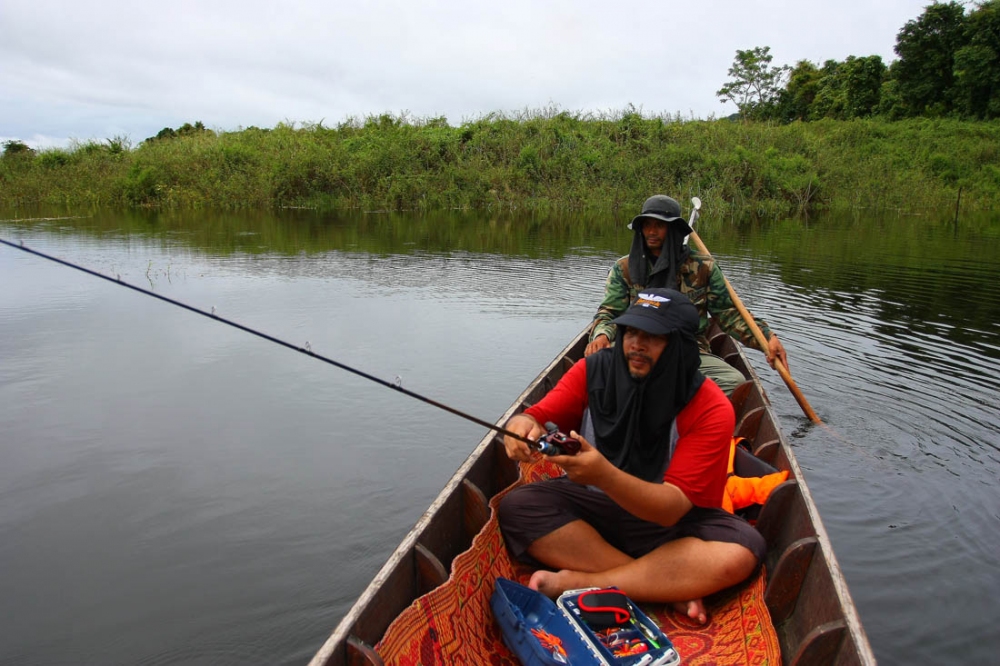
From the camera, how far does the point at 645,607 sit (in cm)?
274

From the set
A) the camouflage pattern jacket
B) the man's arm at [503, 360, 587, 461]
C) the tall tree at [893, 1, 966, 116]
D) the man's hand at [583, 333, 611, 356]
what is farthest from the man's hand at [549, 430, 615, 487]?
the tall tree at [893, 1, 966, 116]

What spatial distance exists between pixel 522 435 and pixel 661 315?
27.7 inches

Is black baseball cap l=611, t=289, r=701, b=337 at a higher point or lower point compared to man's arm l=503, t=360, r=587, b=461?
higher

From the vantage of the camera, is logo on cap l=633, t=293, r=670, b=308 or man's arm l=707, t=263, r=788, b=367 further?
man's arm l=707, t=263, r=788, b=367

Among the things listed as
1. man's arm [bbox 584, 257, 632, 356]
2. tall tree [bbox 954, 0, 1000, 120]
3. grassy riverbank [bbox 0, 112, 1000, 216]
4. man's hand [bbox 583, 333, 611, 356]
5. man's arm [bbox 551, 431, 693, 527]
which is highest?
tall tree [bbox 954, 0, 1000, 120]

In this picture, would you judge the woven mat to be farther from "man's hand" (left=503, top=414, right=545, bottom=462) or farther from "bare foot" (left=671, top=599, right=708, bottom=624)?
"man's hand" (left=503, top=414, right=545, bottom=462)

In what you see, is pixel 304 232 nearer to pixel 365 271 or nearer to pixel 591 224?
pixel 365 271

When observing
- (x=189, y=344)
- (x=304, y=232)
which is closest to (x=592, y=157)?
(x=304, y=232)

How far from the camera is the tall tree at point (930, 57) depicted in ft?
111

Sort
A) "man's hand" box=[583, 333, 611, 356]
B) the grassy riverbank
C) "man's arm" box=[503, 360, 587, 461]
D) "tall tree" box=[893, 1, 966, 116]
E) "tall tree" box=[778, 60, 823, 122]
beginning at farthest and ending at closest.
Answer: "tall tree" box=[778, 60, 823, 122] < "tall tree" box=[893, 1, 966, 116] < the grassy riverbank < "man's hand" box=[583, 333, 611, 356] < "man's arm" box=[503, 360, 587, 461]

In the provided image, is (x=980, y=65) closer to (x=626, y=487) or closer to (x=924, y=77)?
(x=924, y=77)

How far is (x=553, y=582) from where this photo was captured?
2.65 metres

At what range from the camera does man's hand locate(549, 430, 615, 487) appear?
2.13m

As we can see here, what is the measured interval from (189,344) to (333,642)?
21.3 feet
